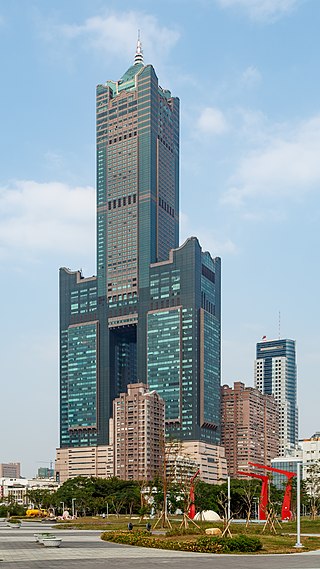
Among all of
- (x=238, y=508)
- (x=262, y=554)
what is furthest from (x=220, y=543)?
(x=238, y=508)

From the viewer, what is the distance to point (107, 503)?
522 feet

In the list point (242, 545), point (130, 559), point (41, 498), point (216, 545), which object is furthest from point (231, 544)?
point (41, 498)

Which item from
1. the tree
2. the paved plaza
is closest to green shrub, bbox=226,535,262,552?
the paved plaza

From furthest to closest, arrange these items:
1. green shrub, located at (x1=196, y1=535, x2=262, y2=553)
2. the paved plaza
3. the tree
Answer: the tree < green shrub, located at (x1=196, y1=535, x2=262, y2=553) < the paved plaza

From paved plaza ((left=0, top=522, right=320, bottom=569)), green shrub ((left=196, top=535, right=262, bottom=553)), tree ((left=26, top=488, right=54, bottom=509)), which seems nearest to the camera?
paved plaza ((left=0, top=522, right=320, bottom=569))

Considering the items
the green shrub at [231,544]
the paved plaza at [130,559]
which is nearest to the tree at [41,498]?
the paved plaza at [130,559]

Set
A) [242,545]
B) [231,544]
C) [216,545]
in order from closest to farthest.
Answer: [216,545] → [231,544] → [242,545]

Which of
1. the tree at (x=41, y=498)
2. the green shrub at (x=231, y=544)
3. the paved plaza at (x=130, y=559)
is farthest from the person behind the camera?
the tree at (x=41, y=498)

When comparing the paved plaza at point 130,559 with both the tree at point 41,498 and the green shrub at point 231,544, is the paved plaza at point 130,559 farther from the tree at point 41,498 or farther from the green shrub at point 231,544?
the tree at point 41,498

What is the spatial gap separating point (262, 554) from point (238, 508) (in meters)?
105

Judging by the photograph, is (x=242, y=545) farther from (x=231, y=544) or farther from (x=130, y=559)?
(x=130, y=559)

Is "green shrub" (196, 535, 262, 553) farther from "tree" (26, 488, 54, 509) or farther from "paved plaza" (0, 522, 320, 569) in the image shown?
"tree" (26, 488, 54, 509)

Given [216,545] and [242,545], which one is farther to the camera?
[242,545]

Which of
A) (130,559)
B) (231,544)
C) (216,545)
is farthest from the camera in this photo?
(231,544)
